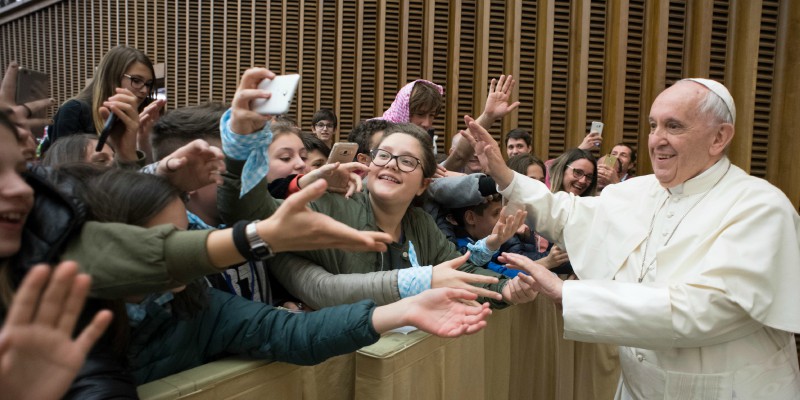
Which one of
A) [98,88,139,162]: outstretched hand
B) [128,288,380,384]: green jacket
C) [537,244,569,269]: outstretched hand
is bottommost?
[537,244,569,269]: outstretched hand

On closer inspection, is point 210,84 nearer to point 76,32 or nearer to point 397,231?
point 76,32

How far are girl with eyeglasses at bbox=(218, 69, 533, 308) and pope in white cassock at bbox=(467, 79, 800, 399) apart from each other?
32 centimetres

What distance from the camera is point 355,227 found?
1915mm

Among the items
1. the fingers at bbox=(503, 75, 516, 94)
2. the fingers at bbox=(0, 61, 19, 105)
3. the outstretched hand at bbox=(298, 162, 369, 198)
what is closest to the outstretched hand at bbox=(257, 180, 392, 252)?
the outstretched hand at bbox=(298, 162, 369, 198)

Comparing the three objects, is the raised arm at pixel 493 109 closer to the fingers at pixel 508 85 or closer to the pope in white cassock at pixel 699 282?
the fingers at pixel 508 85

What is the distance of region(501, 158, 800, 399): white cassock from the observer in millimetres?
1763

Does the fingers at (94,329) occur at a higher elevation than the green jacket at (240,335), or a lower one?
higher

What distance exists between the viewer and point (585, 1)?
17.0ft

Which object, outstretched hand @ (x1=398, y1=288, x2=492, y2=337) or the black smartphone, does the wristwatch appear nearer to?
outstretched hand @ (x1=398, y1=288, x2=492, y2=337)

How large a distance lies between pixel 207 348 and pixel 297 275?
42cm

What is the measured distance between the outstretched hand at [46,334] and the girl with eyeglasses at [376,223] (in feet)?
2.41

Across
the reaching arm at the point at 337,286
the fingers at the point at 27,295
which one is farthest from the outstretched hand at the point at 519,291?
the fingers at the point at 27,295

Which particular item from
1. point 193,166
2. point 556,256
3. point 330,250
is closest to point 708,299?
point 556,256

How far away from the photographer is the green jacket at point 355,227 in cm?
167
